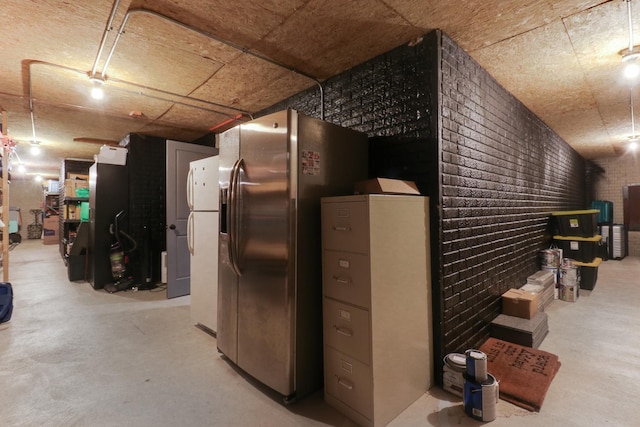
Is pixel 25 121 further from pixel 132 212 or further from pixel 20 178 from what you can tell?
pixel 20 178

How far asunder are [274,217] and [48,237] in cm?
1398

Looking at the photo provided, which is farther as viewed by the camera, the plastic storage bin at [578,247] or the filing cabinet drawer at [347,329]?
the plastic storage bin at [578,247]

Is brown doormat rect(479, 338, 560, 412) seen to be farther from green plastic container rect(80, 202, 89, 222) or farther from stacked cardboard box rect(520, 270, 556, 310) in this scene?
green plastic container rect(80, 202, 89, 222)

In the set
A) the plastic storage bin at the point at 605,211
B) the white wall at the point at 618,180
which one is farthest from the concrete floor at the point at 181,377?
the white wall at the point at 618,180

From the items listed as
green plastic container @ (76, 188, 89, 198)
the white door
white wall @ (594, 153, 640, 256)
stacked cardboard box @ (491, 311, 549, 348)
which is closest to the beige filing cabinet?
stacked cardboard box @ (491, 311, 549, 348)

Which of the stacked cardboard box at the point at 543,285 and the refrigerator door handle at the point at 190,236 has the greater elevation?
the refrigerator door handle at the point at 190,236

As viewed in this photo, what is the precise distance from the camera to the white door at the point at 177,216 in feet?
14.6

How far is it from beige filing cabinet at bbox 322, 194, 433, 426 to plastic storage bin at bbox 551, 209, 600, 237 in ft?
14.1

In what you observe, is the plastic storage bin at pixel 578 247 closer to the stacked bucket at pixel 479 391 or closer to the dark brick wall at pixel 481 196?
the dark brick wall at pixel 481 196

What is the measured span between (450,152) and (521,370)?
1.83m

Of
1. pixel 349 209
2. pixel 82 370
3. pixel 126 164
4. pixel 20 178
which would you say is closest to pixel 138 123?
pixel 126 164

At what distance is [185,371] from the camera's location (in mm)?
2508

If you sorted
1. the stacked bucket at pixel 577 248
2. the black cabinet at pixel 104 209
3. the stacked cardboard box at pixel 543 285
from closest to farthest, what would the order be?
the stacked cardboard box at pixel 543 285 → the stacked bucket at pixel 577 248 → the black cabinet at pixel 104 209

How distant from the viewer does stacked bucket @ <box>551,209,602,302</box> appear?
14.5ft
